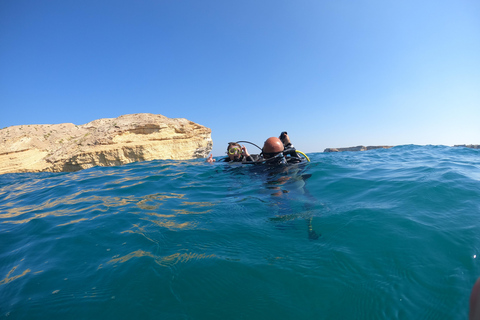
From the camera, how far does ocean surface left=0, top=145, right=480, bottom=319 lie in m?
1.45

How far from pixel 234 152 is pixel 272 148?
1955mm

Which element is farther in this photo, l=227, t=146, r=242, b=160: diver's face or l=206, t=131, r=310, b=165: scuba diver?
l=227, t=146, r=242, b=160: diver's face

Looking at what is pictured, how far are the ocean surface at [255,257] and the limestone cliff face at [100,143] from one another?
11.5 m

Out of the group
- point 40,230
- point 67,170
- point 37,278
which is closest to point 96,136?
point 67,170

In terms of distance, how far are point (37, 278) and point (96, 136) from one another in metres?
15.9

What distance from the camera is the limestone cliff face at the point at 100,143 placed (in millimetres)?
13531

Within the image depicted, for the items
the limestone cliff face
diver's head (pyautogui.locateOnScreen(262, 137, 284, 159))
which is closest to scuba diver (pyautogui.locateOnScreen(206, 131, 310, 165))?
diver's head (pyautogui.locateOnScreen(262, 137, 284, 159))

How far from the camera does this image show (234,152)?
6.95m

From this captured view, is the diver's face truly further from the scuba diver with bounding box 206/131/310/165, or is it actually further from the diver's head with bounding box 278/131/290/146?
the diver's head with bounding box 278/131/290/146

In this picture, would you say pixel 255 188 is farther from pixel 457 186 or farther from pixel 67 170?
pixel 67 170

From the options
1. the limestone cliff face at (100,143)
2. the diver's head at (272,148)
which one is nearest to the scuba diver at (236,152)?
the diver's head at (272,148)

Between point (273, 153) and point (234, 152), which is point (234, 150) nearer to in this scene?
point (234, 152)

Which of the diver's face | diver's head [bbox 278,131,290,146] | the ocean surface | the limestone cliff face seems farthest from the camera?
the limestone cliff face

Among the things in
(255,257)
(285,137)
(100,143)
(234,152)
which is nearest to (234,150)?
(234,152)
